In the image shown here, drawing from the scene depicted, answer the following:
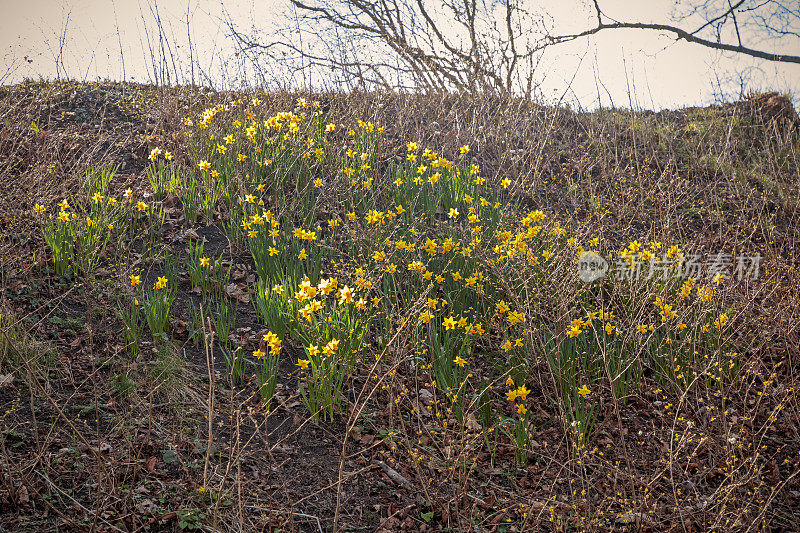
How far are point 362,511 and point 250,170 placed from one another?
3894 millimetres

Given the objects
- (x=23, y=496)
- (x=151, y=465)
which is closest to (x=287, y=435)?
(x=151, y=465)

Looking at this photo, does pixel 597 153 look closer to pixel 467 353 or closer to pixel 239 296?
pixel 467 353

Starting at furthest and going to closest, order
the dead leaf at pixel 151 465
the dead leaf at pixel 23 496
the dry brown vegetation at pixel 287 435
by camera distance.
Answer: the dead leaf at pixel 151 465, the dry brown vegetation at pixel 287 435, the dead leaf at pixel 23 496

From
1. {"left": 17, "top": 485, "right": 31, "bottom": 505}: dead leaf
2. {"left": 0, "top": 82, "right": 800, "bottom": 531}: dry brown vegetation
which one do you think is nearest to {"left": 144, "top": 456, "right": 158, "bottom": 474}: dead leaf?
{"left": 0, "top": 82, "right": 800, "bottom": 531}: dry brown vegetation

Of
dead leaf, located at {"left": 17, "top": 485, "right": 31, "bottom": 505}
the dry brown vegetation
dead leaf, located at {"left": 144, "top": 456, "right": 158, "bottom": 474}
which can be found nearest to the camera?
dead leaf, located at {"left": 17, "top": 485, "right": 31, "bottom": 505}

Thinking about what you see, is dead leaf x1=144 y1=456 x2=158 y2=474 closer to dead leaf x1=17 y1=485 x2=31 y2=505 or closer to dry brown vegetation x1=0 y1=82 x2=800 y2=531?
dry brown vegetation x1=0 y1=82 x2=800 y2=531

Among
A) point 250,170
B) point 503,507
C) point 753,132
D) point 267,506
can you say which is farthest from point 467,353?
point 753,132

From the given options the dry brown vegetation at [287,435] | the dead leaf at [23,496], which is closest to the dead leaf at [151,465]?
the dry brown vegetation at [287,435]

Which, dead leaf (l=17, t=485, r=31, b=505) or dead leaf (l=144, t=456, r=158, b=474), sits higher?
dead leaf (l=17, t=485, r=31, b=505)

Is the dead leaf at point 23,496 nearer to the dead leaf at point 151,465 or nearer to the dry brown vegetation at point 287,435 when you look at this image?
the dry brown vegetation at point 287,435

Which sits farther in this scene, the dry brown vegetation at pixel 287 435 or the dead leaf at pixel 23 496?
the dry brown vegetation at pixel 287 435

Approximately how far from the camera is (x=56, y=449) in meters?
2.52

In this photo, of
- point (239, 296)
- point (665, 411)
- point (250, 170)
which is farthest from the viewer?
point (250, 170)

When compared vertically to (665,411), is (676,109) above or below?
above
